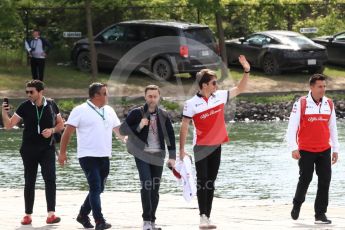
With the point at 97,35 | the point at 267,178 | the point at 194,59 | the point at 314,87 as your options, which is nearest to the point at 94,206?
the point at 314,87

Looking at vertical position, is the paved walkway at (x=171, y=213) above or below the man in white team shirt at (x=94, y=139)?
below

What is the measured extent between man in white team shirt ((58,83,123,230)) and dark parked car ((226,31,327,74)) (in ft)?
92.7

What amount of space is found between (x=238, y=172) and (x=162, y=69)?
1629 cm

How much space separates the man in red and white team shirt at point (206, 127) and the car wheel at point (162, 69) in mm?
23976

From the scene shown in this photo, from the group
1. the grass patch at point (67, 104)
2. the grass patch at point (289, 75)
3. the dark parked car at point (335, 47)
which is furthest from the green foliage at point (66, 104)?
the dark parked car at point (335, 47)

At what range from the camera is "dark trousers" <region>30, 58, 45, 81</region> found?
37.5 meters

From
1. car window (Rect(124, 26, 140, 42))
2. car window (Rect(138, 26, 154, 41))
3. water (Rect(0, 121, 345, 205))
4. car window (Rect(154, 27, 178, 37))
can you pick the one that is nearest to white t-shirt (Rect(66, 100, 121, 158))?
water (Rect(0, 121, 345, 205))

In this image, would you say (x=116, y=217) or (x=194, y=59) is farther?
(x=194, y=59)

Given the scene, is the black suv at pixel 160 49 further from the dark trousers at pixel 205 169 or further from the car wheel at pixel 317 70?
the dark trousers at pixel 205 169

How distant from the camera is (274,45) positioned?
4153 centimetres

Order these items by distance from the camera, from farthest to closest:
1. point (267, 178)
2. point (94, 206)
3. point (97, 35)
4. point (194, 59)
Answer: point (97, 35) → point (194, 59) → point (267, 178) → point (94, 206)

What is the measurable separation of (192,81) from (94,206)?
26.4 metres

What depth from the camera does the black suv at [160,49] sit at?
124 ft

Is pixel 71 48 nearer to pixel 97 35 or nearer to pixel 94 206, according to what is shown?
pixel 97 35
